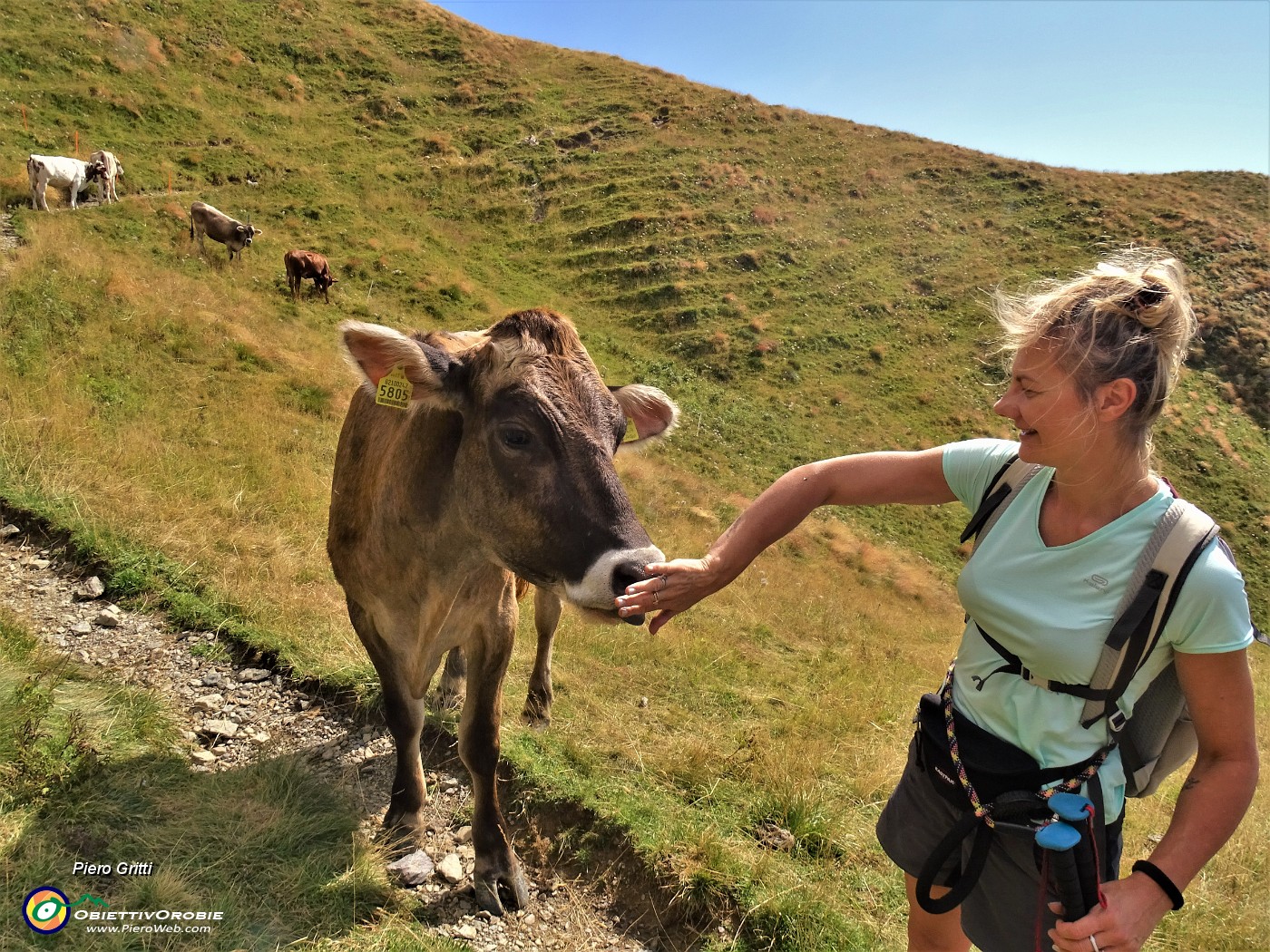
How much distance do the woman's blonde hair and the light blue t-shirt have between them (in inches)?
12.9

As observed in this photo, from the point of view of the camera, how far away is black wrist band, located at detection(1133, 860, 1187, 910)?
6.12ft

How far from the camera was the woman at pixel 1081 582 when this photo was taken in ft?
6.19

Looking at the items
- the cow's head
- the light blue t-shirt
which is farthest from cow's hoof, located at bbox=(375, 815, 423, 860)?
A: the light blue t-shirt

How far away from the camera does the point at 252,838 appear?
354 centimetres

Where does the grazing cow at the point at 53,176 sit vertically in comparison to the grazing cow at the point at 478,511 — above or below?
above

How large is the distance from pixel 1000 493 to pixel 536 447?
1766 mm

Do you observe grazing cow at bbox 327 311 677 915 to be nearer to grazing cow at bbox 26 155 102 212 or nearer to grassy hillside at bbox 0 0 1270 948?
grassy hillside at bbox 0 0 1270 948

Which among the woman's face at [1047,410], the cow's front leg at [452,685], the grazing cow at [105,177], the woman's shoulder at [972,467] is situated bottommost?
the cow's front leg at [452,685]

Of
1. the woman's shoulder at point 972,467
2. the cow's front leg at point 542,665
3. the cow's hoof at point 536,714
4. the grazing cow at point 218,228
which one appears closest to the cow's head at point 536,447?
the woman's shoulder at point 972,467

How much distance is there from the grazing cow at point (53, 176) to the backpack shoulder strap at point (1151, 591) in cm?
2475

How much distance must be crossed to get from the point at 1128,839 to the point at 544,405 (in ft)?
18.7

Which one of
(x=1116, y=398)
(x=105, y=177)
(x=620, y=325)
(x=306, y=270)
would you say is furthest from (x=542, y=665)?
(x=620, y=325)

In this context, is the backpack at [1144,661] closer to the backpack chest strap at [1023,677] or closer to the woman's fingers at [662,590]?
the backpack chest strap at [1023,677]

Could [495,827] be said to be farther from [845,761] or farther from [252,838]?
[845,761]
